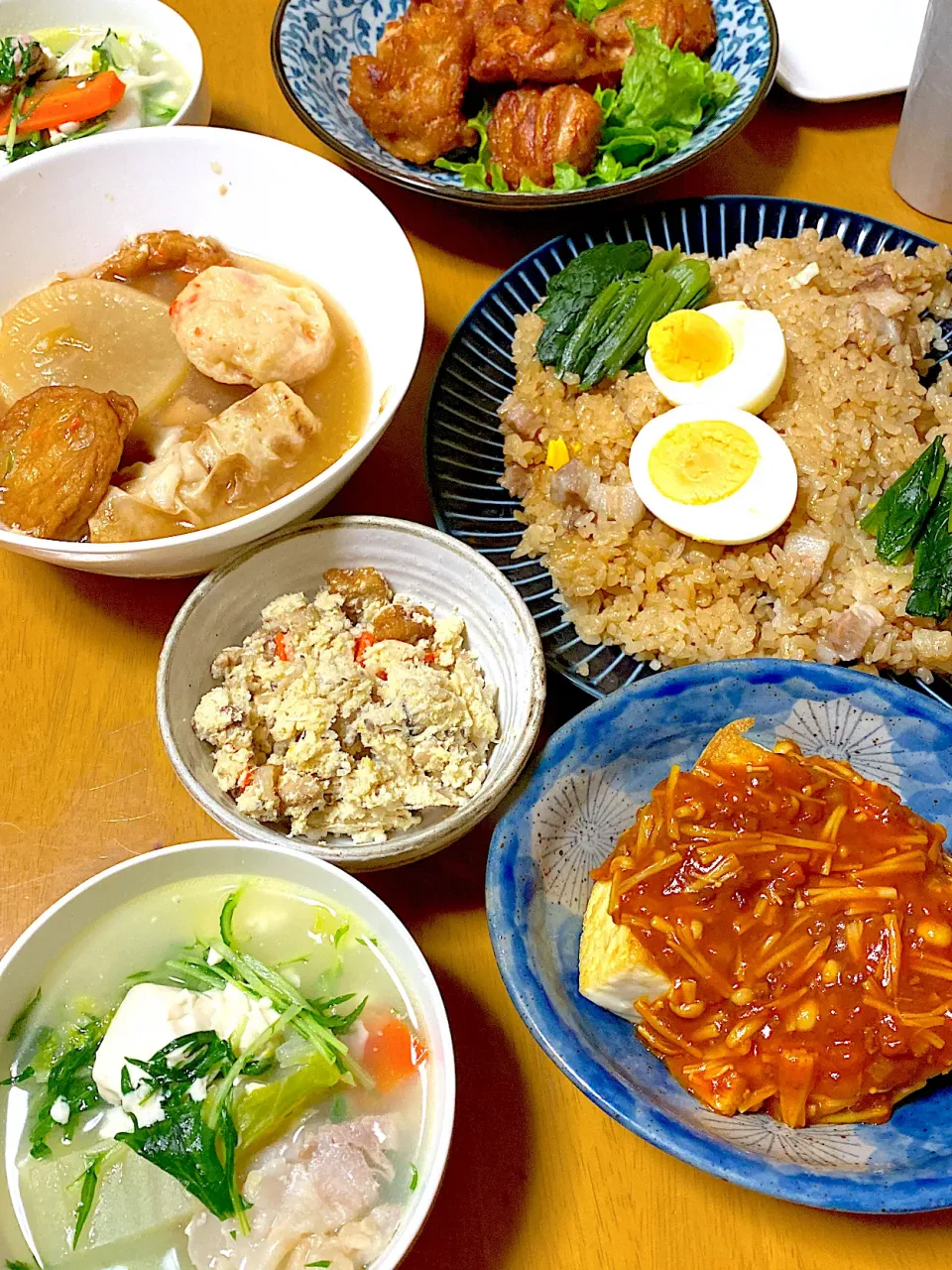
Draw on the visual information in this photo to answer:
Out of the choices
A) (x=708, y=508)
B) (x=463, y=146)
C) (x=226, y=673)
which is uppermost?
(x=463, y=146)

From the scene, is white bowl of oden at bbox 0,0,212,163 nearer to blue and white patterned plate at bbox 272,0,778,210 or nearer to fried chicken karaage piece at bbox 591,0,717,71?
blue and white patterned plate at bbox 272,0,778,210

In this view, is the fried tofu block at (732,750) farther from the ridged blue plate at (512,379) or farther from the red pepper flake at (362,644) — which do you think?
the red pepper flake at (362,644)

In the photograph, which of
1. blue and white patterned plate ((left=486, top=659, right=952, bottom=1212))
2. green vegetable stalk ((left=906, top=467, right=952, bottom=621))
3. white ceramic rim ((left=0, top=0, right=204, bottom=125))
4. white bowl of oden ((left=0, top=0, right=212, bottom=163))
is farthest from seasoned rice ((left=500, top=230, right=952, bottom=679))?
white bowl of oden ((left=0, top=0, right=212, bottom=163))

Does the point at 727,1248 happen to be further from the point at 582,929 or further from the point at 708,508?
the point at 708,508

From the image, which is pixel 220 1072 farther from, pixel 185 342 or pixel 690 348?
pixel 690 348

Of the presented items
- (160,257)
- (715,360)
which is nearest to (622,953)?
(715,360)

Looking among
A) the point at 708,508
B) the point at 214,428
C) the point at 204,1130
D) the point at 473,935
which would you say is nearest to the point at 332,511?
the point at 214,428
